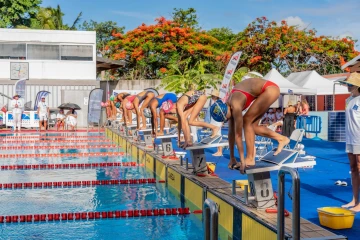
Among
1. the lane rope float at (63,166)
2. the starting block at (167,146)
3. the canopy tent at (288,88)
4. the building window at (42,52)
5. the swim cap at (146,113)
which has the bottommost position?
the lane rope float at (63,166)

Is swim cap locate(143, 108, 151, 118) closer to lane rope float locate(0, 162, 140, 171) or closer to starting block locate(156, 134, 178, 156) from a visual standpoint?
lane rope float locate(0, 162, 140, 171)

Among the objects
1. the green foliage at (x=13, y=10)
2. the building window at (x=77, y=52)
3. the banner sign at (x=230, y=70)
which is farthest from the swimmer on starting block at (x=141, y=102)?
the green foliage at (x=13, y=10)

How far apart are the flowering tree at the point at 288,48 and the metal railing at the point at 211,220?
27.2 m

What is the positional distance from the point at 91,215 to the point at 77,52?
68.0 ft

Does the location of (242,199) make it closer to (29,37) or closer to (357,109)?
(357,109)

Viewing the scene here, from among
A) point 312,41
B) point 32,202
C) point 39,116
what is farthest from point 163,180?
point 312,41

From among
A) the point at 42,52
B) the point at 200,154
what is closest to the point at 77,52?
the point at 42,52

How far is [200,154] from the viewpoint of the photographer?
728cm

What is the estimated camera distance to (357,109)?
533 centimetres

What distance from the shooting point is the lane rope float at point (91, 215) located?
6.35 metres

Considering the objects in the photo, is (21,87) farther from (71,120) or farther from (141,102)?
(141,102)

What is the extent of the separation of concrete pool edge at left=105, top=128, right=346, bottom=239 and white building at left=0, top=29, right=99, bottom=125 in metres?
16.6

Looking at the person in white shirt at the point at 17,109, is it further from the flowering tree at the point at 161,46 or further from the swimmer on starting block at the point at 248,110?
the swimmer on starting block at the point at 248,110

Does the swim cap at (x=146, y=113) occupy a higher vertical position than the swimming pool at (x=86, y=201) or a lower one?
higher
